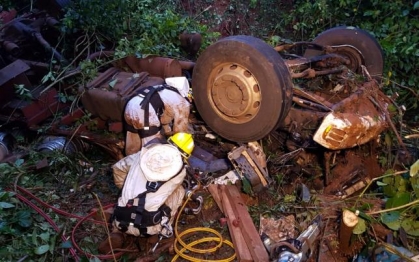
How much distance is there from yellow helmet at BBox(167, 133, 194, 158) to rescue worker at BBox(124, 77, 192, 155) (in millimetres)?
146

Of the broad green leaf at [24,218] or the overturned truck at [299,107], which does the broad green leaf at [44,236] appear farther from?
the overturned truck at [299,107]

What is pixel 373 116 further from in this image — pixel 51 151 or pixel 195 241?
pixel 51 151

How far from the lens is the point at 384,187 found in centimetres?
348

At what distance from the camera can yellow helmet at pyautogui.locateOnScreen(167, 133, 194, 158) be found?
3.67m

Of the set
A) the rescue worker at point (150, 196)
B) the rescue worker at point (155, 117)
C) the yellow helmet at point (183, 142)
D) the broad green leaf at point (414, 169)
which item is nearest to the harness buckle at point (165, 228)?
the rescue worker at point (150, 196)

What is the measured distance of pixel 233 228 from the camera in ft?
10.9

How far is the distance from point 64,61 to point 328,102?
133 inches

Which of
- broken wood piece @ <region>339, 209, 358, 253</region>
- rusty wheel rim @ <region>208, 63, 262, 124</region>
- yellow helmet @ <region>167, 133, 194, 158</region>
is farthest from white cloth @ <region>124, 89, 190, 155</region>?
broken wood piece @ <region>339, 209, 358, 253</region>

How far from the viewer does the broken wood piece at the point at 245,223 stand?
306 cm

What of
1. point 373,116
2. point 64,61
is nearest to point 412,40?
point 373,116

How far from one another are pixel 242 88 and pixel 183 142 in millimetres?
738

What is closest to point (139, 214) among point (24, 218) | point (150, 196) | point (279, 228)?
point (150, 196)

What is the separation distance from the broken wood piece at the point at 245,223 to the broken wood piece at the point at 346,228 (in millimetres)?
611

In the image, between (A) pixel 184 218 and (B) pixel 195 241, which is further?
(A) pixel 184 218
